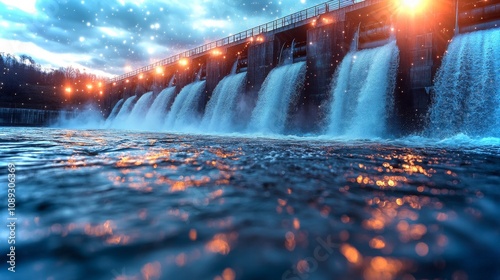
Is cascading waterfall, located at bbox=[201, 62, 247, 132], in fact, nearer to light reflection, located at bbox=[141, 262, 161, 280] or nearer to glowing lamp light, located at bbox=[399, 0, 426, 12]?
glowing lamp light, located at bbox=[399, 0, 426, 12]

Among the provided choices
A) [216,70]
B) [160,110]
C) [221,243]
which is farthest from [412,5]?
[160,110]

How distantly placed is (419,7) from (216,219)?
49.5ft

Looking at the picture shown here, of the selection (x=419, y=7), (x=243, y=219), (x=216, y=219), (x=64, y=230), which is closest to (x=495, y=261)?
(x=243, y=219)

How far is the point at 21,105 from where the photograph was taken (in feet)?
138

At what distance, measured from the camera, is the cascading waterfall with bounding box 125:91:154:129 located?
1169 inches

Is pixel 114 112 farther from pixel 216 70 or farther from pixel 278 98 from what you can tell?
pixel 278 98

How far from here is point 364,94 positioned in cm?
1255

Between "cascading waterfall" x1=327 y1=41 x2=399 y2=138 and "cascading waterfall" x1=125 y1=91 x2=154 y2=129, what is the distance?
2259 centimetres

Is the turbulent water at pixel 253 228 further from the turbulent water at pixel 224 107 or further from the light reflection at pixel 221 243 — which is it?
the turbulent water at pixel 224 107

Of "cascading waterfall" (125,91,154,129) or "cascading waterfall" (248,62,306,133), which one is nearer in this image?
"cascading waterfall" (248,62,306,133)

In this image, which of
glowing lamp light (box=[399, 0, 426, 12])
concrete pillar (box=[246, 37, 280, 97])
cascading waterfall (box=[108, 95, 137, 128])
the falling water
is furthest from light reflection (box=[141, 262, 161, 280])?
the falling water

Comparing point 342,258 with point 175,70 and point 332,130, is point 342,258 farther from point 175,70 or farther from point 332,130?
point 175,70

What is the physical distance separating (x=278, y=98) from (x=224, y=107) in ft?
17.0

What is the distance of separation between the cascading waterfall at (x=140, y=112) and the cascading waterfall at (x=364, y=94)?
22.6m
